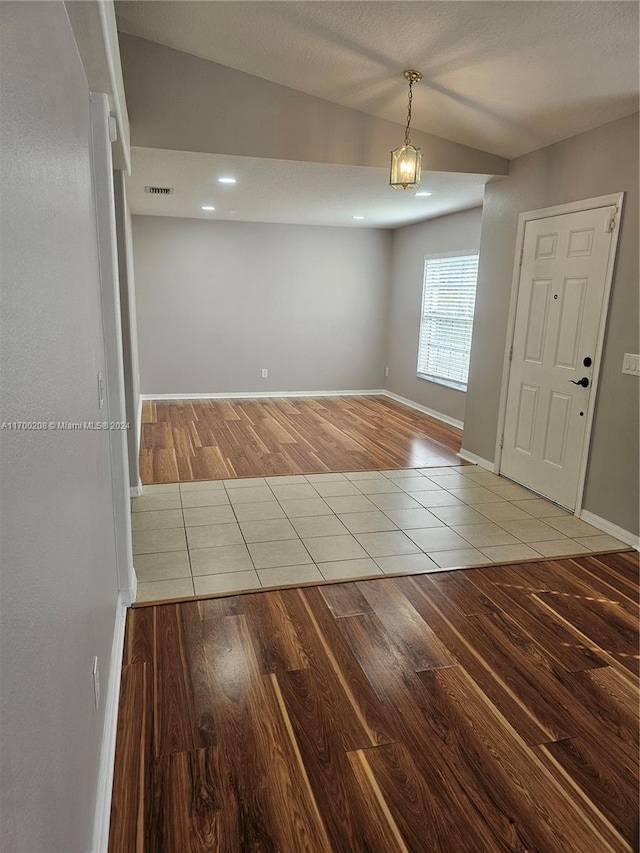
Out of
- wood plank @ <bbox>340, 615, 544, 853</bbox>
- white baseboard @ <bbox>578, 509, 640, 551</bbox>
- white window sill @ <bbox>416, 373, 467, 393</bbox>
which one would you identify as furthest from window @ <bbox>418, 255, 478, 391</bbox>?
wood plank @ <bbox>340, 615, 544, 853</bbox>

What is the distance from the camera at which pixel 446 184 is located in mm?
4719

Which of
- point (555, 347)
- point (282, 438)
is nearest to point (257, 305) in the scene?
point (282, 438)

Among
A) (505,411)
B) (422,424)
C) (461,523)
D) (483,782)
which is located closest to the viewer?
(483,782)

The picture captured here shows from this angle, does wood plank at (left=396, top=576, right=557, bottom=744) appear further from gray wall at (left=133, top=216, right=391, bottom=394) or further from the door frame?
gray wall at (left=133, top=216, right=391, bottom=394)

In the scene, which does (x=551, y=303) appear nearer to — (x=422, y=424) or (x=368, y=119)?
(x=368, y=119)

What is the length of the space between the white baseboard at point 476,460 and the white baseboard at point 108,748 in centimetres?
337

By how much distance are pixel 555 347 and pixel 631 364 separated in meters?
0.70

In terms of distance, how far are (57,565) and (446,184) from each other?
4618mm

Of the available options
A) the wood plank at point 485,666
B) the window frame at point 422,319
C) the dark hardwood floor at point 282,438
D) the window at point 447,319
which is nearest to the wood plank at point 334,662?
the wood plank at point 485,666

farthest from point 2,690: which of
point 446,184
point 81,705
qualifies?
point 446,184

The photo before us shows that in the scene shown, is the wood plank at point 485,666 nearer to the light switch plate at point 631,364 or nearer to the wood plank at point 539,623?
the wood plank at point 539,623

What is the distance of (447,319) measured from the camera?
6.66 metres

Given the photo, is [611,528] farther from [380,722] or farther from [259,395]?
[259,395]

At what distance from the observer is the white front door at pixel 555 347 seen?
3646 mm
